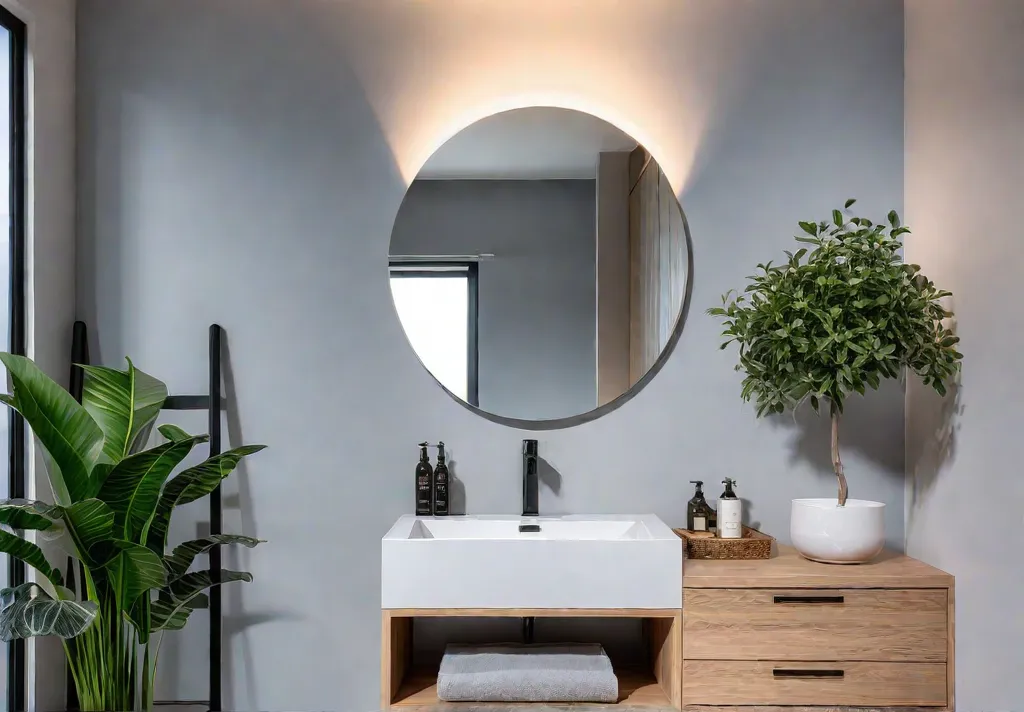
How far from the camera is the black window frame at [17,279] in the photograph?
2152mm

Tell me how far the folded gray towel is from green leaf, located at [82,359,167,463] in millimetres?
1000

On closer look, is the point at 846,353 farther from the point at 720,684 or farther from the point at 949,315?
the point at 720,684

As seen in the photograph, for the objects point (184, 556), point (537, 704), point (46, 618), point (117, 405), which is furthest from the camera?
point (184, 556)

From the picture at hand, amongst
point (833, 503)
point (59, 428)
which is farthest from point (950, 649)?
point (59, 428)

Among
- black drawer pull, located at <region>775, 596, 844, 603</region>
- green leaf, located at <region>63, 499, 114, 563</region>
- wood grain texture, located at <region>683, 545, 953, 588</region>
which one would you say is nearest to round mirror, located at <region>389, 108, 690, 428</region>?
wood grain texture, located at <region>683, 545, 953, 588</region>

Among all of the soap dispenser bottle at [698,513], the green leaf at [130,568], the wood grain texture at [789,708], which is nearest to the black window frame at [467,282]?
the soap dispenser bottle at [698,513]

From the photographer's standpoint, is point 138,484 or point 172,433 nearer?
point 138,484

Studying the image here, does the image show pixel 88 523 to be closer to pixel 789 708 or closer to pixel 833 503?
pixel 789 708

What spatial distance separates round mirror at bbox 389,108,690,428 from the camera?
7.71 ft

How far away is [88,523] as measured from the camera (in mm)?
1836

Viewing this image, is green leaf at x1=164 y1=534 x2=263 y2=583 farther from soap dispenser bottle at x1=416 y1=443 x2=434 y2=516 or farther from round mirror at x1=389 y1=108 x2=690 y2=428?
round mirror at x1=389 y1=108 x2=690 y2=428

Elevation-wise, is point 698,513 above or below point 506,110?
below

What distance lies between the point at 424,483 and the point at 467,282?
609mm

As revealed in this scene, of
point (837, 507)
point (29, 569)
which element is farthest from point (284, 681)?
point (837, 507)
